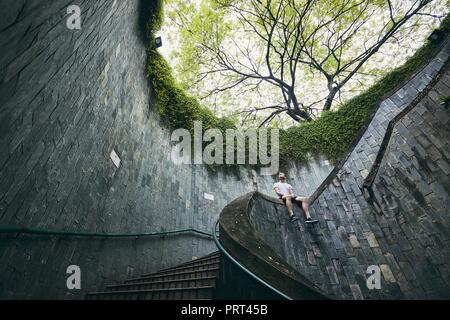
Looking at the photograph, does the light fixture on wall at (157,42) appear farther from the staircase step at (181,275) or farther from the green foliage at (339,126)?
the staircase step at (181,275)

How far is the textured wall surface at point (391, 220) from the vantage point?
3871 millimetres

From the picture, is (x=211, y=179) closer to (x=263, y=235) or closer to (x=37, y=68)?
(x=263, y=235)

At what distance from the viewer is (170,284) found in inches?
160

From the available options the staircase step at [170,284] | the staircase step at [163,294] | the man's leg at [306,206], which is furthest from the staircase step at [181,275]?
the man's leg at [306,206]

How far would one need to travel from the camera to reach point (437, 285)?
3.55 metres

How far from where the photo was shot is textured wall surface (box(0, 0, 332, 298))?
2.76 metres

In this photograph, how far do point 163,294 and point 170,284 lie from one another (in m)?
0.36

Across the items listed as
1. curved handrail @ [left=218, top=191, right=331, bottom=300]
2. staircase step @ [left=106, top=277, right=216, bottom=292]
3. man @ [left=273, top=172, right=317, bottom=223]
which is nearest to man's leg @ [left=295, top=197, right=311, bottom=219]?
man @ [left=273, top=172, right=317, bottom=223]

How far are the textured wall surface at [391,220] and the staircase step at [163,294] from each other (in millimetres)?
2022

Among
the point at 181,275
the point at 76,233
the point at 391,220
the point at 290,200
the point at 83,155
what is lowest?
the point at 181,275

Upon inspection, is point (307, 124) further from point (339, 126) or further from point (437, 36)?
point (437, 36)

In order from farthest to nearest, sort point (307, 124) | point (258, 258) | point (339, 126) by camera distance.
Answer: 1. point (307, 124)
2. point (339, 126)
3. point (258, 258)

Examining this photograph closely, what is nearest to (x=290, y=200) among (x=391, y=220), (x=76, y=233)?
(x=391, y=220)

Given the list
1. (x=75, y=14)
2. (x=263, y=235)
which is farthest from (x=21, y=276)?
(x=263, y=235)
